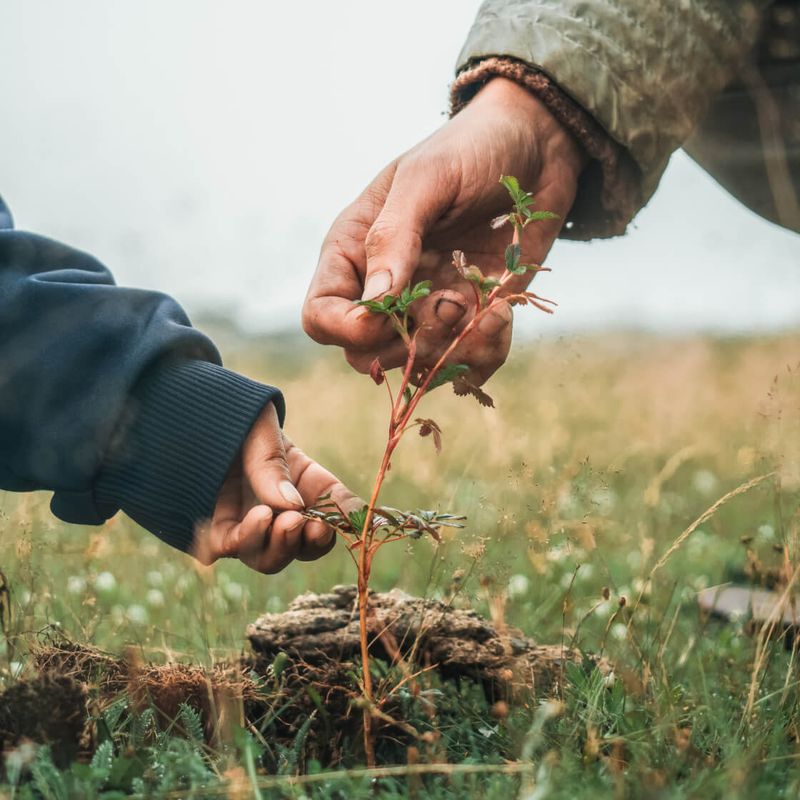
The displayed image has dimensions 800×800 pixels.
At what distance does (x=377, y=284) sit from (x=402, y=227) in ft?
0.64

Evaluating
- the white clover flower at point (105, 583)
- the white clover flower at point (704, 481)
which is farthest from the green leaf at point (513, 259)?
the white clover flower at point (704, 481)

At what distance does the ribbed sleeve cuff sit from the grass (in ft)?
0.62

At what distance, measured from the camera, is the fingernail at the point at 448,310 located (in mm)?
1833

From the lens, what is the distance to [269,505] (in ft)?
5.68

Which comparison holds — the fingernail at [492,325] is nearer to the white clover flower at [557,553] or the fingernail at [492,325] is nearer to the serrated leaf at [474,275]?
the serrated leaf at [474,275]

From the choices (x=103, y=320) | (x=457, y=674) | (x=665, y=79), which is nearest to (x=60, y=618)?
(x=103, y=320)

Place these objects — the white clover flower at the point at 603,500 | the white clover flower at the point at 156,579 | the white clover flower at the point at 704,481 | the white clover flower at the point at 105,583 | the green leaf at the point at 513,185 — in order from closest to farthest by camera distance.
Result: the green leaf at the point at 513,185 → the white clover flower at the point at 603,500 → the white clover flower at the point at 105,583 → the white clover flower at the point at 156,579 → the white clover flower at the point at 704,481

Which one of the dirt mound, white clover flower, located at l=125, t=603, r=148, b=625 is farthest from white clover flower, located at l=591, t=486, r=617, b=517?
white clover flower, located at l=125, t=603, r=148, b=625

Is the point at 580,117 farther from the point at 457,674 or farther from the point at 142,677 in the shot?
the point at 142,677

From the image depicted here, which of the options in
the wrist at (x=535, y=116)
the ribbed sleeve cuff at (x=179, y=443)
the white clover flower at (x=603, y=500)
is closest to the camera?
the ribbed sleeve cuff at (x=179, y=443)

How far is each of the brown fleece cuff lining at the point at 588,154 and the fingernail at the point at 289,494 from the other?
126 cm

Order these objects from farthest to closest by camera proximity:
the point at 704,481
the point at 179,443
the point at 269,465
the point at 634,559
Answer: the point at 704,481 < the point at 634,559 < the point at 179,443 < the point at 269,465

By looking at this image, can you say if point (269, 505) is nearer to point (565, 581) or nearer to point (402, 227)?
point (402, 227)

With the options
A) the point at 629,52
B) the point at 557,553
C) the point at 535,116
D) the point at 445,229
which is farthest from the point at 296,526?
the point at 629,52
